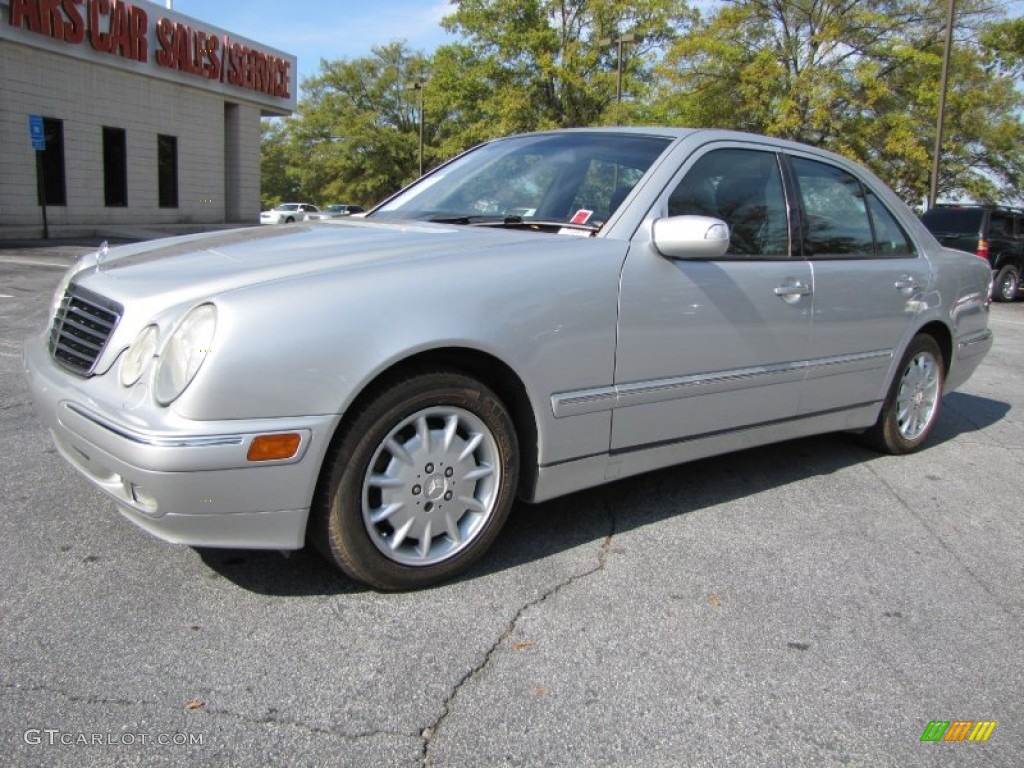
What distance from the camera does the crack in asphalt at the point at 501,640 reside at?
212cm

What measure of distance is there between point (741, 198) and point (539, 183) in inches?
35.7

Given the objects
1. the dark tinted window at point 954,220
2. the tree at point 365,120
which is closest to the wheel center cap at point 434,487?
the dark tinted window at point 954,220

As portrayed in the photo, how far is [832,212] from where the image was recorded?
165 inches

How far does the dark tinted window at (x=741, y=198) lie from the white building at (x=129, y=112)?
20.1m

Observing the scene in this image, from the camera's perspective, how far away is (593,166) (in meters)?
3.64

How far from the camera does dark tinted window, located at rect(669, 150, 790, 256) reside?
3.53 m

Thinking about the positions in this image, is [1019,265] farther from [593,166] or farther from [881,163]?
[593,166]

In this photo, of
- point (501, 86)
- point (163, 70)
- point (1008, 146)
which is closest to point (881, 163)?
point (1008, 146)

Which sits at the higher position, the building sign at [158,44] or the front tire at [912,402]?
the building sign at [158,44]

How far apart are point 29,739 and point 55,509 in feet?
5.19

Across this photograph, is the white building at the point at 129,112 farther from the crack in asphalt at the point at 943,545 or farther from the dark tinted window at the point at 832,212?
the crack in asphalt at the point at 943,545

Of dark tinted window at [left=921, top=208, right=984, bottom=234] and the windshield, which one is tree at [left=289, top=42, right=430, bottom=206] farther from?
the windshield

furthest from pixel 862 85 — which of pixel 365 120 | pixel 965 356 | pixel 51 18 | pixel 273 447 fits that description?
pixel 365 120

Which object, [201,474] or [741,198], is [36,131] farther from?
[201,474]
